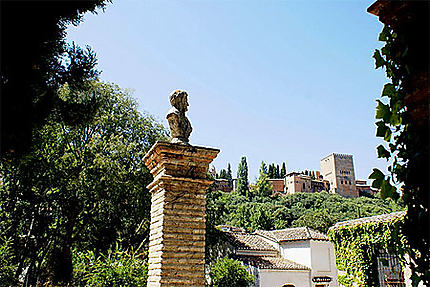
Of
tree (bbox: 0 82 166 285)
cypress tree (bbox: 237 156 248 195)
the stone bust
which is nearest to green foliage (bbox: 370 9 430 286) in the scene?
the stone bust

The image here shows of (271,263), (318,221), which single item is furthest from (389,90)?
(318,221)

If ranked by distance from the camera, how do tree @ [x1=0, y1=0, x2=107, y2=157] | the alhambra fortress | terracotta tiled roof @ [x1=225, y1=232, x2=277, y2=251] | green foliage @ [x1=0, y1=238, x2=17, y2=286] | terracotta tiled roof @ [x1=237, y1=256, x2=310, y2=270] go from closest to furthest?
tree @ [x1=0, y1=0, x2=107, y2=157]
green foliage @ [x1=0, y1=238, x2=17, y2=286]
terracotta tiled roof @ [x1=237, y1=256, x2=310, y2=270]
terracotta tiled roof @ [x1=225, y1=232, x2=277, y2=251]
the alhambra fortress

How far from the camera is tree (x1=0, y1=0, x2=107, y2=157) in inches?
142

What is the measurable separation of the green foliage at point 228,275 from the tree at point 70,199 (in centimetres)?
447

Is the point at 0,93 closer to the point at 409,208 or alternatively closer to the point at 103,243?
the point at 409,208

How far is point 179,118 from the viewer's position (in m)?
4.40

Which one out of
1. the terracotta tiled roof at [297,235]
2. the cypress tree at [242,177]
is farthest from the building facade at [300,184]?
the terracotta tiled roof at [297,235]

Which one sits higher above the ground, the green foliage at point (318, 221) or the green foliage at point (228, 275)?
the green foliage at point (318, 221)

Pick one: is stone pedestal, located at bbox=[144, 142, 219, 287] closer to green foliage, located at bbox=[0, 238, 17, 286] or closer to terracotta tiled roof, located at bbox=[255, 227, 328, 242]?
green foliage, located at bbox=[0, 238, 17, 286]

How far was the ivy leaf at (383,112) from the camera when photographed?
5.73 ft

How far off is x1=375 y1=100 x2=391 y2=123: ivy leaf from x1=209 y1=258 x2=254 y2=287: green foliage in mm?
13074

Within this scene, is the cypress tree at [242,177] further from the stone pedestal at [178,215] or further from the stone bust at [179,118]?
the stone pedestal at [178,215]

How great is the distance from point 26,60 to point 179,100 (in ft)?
5.67

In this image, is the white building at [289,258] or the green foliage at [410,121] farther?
the white building at [289,258]
